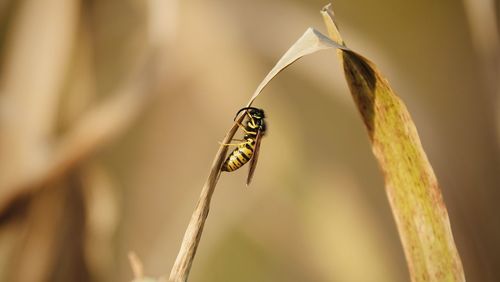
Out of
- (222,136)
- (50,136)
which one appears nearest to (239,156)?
(50,136)

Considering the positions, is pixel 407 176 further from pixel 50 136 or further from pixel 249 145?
pixel 50 136

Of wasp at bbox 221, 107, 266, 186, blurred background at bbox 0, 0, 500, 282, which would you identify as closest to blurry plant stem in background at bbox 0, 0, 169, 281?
blurred background at bbox 0, 0, 500, 282

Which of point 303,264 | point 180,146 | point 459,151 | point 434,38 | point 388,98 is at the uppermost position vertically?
point 434,38

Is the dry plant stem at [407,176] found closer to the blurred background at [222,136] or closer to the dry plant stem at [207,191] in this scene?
the dry plant stem at [207,191]

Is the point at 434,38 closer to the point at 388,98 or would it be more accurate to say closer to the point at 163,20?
the point at 163,20

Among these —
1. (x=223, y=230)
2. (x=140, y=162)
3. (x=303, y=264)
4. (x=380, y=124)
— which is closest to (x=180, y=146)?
(x=140, y=162)

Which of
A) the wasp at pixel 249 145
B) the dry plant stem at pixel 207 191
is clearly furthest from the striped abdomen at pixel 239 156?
the dry plant stem at pixel 207 191

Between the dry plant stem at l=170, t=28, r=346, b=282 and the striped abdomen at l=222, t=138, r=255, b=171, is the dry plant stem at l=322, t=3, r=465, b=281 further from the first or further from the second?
the striped abdomen at l=222, t=138, r=255, b=171
